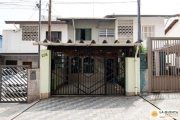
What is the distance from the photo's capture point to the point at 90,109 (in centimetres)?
659

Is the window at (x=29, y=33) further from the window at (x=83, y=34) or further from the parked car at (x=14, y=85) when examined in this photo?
the parked car at (x=14, y=85)

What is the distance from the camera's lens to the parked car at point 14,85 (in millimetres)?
7805

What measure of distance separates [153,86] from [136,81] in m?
1.22

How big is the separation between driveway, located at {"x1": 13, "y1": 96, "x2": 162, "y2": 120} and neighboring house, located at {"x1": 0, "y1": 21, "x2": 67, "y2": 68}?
1081cm

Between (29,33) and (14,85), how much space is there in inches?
448

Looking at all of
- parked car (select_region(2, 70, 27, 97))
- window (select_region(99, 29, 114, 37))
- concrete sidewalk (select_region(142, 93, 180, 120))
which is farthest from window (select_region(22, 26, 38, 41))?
concrete sidewalk (select_region(142, 93, 180, 120))

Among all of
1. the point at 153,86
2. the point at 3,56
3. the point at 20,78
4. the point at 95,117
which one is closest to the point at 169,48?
the point at 153,86

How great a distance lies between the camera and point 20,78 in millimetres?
7953

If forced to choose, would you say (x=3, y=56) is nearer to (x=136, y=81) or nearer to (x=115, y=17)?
(x=115, y=17)

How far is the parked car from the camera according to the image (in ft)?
25.6

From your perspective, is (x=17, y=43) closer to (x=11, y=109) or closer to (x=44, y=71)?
(x=44, y=71)

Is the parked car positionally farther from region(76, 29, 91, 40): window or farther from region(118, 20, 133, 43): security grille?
region(118, 20, 133, 43): security grille

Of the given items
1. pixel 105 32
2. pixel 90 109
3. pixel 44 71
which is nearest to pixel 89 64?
pixel 44 71

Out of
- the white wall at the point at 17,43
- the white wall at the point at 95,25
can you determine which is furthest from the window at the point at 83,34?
the white wall at the point at 17,43
